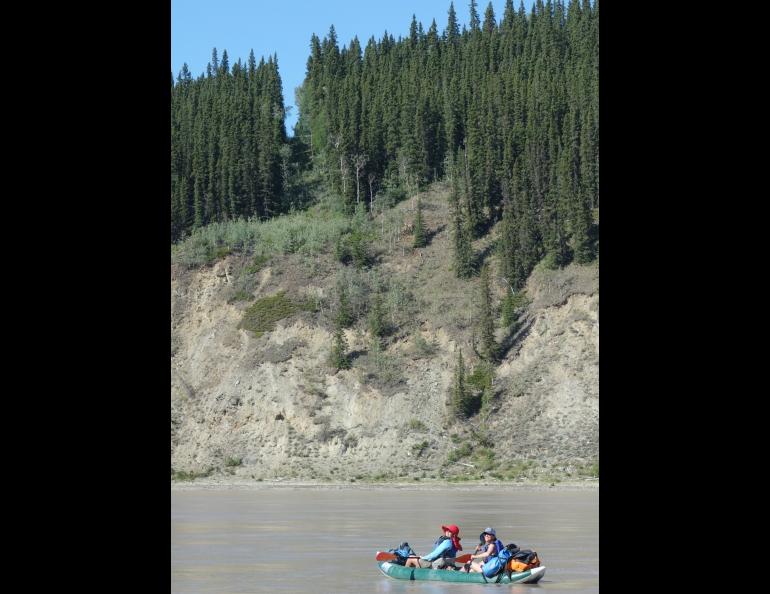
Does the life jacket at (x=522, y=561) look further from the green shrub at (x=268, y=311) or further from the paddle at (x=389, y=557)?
the green shrub at (x=268, y=311)

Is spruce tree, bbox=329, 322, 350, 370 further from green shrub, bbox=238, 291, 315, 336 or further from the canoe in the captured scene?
the canoe

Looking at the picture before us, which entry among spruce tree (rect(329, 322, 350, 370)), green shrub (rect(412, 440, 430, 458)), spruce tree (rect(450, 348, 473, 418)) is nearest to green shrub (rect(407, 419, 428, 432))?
green shrub (rect(412, 440, 430, 458))

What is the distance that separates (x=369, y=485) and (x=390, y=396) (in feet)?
31.7

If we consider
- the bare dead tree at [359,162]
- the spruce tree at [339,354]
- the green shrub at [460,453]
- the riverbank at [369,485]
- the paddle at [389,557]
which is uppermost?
the bare dead tree at [359,162]

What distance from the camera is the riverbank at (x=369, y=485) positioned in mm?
74875

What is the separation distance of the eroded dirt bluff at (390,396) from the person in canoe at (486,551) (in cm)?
5173

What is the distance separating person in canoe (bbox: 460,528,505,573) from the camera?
1033 inches

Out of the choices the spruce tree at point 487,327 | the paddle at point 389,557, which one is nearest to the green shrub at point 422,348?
the spruce tree at point 487,327

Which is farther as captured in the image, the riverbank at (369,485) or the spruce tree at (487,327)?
the spruce tree at (487,327)
